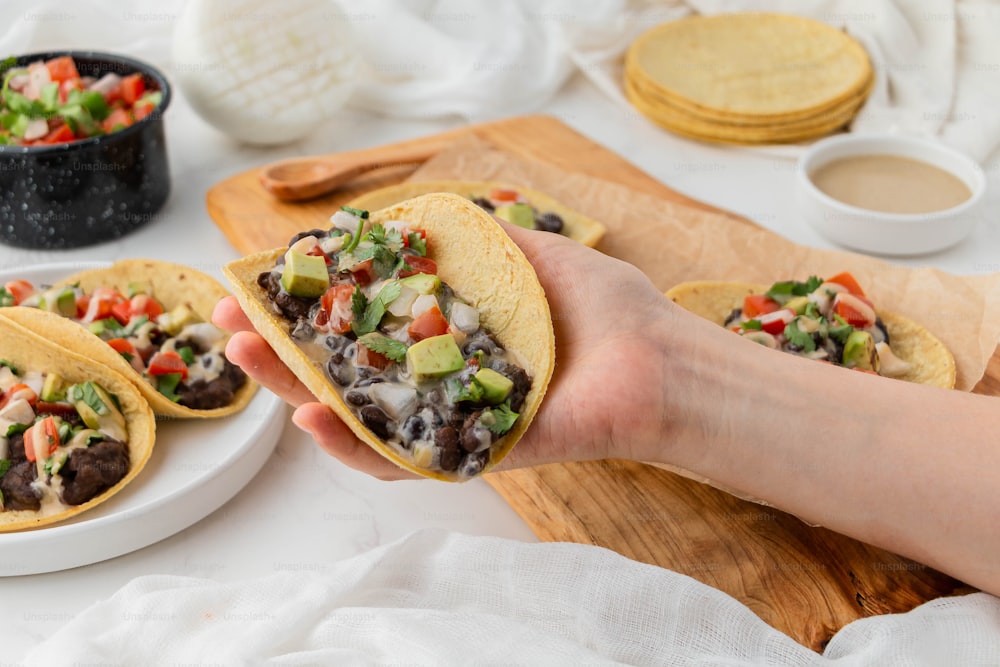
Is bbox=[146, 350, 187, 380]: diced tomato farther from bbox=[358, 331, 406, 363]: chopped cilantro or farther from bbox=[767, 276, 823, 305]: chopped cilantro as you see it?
bbox=[767, 276, 823, 305]: chopped cilantro

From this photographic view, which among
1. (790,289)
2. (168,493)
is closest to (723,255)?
(790,289)

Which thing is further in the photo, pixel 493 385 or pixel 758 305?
pixel 758 305

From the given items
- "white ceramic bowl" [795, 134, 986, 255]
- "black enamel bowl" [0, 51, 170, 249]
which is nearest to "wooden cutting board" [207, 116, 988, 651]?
"white ceramic bowl" [795, 134, 986, 255]

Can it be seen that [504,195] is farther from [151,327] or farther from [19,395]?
[19,395]

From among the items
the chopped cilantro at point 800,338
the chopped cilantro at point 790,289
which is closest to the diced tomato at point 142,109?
the chopped cilantro at point 790,289

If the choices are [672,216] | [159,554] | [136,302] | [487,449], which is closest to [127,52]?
[136,302]

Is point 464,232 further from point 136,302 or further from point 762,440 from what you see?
point 136,302
